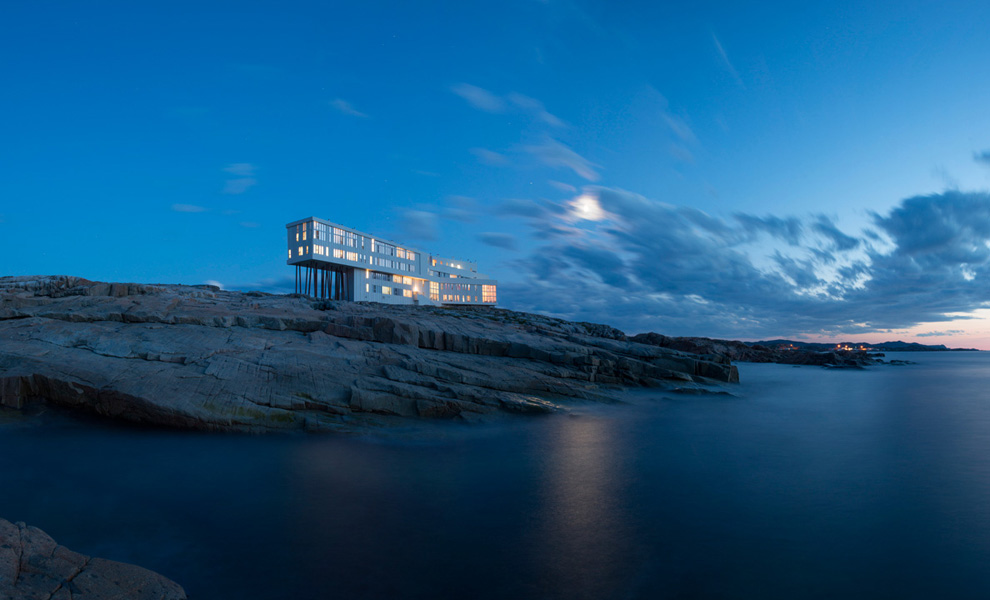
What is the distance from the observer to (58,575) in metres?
5.61

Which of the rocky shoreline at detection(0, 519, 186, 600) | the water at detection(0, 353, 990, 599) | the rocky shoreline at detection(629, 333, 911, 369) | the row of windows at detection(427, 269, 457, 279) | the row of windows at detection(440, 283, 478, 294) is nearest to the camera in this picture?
the rocky shoreline at detection(0, 519, 186, 600)

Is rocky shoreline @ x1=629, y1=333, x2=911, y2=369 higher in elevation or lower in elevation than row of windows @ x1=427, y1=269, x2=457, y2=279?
lower

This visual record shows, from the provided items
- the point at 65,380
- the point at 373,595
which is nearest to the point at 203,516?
the point at 373,595

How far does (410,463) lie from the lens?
1466cm

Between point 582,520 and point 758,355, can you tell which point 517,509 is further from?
point 758,355

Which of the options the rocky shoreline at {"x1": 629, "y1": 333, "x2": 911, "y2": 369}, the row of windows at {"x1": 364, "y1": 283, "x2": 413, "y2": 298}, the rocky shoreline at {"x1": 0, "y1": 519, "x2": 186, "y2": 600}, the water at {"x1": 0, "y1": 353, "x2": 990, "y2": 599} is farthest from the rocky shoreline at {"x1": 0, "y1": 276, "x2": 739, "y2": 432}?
the rocky shoreline at {"x1": 629, "y1": 333, "x2": 911, "y2": 369}

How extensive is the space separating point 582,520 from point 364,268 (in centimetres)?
6346

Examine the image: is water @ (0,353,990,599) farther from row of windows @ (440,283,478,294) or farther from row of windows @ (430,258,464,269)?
row of windows @ (430,258,464,269)

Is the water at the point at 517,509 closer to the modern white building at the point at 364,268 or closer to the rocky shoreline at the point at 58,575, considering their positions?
the rocky shoreline at the point at 58,575

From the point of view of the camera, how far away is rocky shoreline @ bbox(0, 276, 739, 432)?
57.6 feet

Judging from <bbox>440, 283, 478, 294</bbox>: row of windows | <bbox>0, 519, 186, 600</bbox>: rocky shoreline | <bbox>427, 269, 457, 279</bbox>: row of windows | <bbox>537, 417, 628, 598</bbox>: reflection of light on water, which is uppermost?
<bbox>427, 269, 457, 279</bbox>: row of windows

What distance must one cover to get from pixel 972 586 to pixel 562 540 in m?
7.09

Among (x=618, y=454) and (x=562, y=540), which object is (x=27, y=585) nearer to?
(x=562, y=540)

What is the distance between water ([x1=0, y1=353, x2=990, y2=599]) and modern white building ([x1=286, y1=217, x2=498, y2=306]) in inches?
1824
